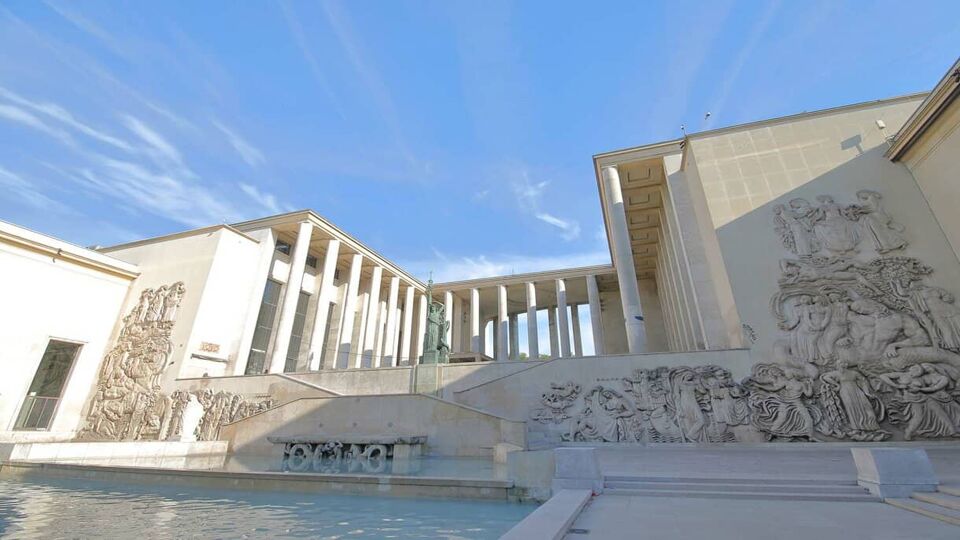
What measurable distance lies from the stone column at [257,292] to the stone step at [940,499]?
2062 centimetres

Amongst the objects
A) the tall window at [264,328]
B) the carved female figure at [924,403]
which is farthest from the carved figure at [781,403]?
the tall window at [264,328]

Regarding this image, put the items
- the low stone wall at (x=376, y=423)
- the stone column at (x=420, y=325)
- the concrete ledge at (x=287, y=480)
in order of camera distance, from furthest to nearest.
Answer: the stone column at (x=420, y=325) < the low stone wall at (x=376, y=423) < the concrete ledge at (x=287, y=480)

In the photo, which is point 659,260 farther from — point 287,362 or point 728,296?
point 287,362

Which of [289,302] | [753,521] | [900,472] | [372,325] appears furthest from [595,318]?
[753,521]

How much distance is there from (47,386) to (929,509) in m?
25.8

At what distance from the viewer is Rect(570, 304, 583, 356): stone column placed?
89.7ft

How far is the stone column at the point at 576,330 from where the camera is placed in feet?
89.7

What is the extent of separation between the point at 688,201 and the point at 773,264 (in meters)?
4.59

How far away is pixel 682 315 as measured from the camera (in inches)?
720

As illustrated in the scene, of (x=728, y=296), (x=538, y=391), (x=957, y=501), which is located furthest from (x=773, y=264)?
(x=957, y=501)

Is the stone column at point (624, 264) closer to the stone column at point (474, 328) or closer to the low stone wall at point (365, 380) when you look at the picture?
the low stone wall at point (365, 380)

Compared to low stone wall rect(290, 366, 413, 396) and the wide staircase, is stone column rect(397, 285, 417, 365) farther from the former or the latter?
the wide staircase

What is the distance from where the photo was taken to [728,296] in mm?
11711

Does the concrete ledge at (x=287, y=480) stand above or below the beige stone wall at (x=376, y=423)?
below
